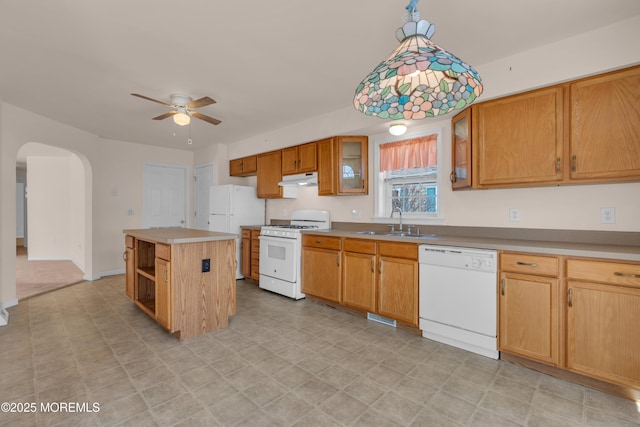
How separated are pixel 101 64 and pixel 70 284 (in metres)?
3.74

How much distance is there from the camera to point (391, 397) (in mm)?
1849

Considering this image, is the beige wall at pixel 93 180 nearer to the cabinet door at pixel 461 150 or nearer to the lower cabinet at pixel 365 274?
the lower cabinet at pixel 365 274

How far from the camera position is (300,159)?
14.0 feet

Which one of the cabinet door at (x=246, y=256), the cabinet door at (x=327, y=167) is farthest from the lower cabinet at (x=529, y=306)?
the cabinet door at (x=246, y=256)

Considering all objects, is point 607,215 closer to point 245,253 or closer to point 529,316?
point 529,316

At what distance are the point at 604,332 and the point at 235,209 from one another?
4582mm

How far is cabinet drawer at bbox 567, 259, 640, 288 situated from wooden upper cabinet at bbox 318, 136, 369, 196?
88.2 inches

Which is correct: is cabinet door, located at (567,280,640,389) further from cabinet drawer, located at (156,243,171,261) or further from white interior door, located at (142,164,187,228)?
white interior door, located at (142,164,187,228)

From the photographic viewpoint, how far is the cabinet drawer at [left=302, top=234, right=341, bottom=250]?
136 inches

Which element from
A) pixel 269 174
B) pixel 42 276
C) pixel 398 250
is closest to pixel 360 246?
pixel 398 250

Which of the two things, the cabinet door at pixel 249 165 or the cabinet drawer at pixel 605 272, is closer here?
the cabinet drawer at pixel 605 272

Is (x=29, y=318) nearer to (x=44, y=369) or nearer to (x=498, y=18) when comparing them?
(x=44, y=369)

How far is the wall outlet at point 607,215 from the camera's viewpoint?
7.27 feet

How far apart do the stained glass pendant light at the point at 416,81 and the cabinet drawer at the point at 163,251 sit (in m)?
2.09
